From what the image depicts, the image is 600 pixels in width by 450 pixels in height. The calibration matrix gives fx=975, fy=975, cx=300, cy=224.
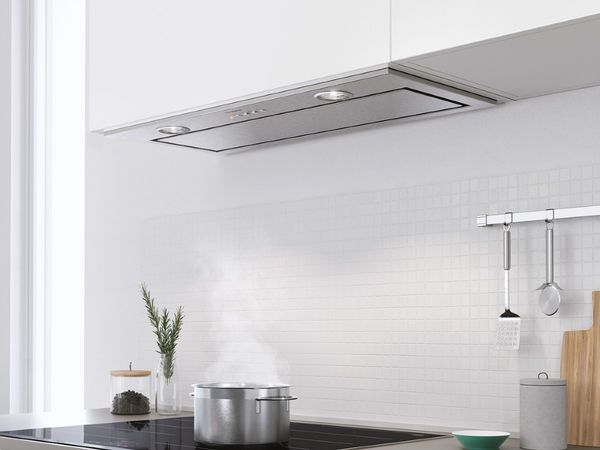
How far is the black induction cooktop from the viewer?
6.74 ft

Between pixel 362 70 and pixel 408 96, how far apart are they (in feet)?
0.75

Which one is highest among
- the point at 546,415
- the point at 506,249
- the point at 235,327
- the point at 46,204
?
the point at 46,204

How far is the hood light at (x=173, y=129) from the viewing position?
8.25 ft

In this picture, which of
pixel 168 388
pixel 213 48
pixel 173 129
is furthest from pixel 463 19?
pixel 168 388

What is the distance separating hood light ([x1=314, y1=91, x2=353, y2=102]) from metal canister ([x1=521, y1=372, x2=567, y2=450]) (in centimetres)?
73

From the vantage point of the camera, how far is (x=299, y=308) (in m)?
2.66

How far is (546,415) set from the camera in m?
1.90

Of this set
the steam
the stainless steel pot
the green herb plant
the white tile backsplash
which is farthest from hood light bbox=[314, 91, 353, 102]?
the green herb plant

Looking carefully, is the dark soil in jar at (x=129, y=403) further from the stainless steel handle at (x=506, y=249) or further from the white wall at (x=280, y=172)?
the stainless steel handle at (x=506, y=249)

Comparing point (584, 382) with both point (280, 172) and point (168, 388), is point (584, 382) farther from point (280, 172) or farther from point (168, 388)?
point (168, 388)

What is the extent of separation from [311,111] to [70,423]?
1.03 metres
